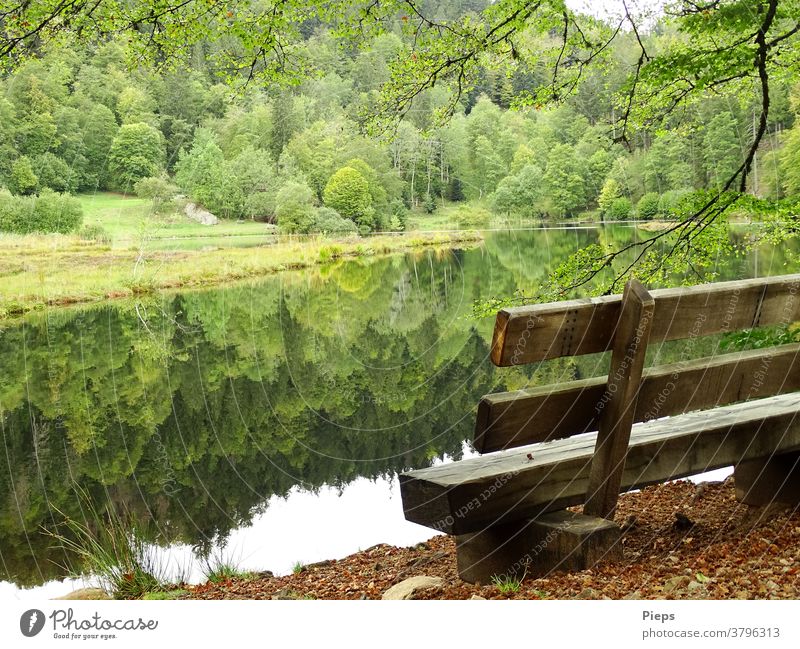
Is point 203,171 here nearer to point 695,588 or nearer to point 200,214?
point 200,214

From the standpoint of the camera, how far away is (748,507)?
425cm

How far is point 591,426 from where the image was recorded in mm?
3264

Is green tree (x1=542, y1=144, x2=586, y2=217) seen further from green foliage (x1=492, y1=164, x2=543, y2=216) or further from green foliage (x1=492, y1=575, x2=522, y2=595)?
green foliage (x1=492, y1=575, x2=522, y2=595)

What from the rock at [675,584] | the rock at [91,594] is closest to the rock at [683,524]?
the rock at [675,584]

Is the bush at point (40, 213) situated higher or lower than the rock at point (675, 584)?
higher

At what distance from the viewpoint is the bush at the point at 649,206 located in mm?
8844

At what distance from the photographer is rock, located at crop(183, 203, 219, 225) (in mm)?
7414

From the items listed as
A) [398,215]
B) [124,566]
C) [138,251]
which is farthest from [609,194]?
[124,566]

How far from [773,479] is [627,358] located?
65.1 inches

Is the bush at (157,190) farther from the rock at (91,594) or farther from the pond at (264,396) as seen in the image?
the rock at (91,594)

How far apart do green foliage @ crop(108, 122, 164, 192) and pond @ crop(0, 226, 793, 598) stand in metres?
1.49

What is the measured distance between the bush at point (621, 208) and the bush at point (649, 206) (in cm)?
14
